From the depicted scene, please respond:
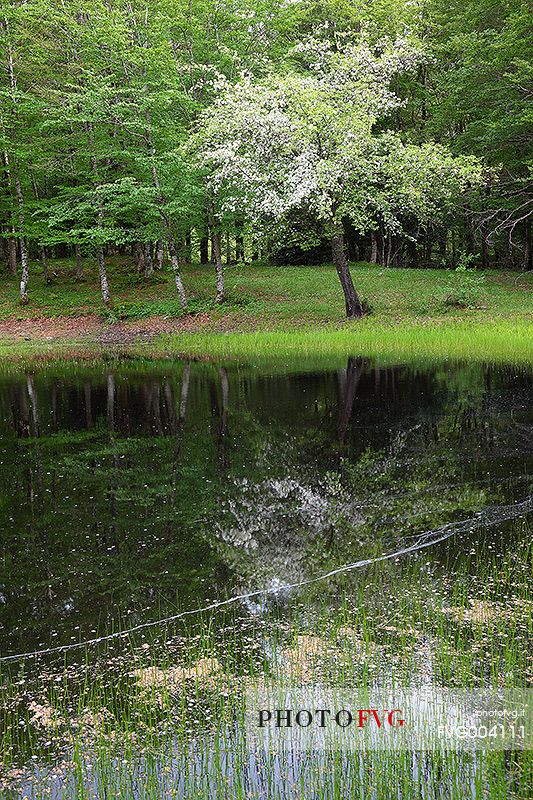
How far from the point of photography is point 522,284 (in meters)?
27.5

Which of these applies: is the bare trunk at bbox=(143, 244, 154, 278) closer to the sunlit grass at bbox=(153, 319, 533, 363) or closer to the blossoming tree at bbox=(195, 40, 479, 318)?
the blossoming tree at bbox=(195, 40, 479, 318)

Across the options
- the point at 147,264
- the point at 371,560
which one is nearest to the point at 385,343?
the point at 371,560

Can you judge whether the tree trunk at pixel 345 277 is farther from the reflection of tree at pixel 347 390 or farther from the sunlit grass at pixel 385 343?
the reflection of tree at pixel 347 390

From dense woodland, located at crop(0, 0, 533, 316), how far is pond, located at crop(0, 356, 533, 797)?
472 inches

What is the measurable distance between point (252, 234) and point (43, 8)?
12467mm

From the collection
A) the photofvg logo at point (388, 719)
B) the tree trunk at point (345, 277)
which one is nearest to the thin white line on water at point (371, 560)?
the photofvg logo at point (388, 719)

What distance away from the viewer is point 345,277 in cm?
2252

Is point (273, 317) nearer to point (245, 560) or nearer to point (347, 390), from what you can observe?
point (347, 390)

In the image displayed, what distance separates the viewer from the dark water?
511 cm

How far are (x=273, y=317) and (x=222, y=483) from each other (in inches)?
690

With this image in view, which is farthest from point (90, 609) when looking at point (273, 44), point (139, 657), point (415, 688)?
point (273, 44)

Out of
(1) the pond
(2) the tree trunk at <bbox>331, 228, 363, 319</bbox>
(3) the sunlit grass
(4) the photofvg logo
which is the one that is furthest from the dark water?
(2) the tree trunk at <bbox>331, 228, 363, 319</bbox>

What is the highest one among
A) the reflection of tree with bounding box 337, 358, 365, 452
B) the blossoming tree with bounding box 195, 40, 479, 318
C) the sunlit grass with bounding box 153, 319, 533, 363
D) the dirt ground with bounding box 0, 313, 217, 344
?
the blossoming tree with bounding box 195, 40, 479, 318

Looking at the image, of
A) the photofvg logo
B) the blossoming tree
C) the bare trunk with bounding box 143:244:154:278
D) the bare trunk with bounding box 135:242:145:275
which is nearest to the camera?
the photofvg logo
